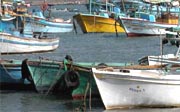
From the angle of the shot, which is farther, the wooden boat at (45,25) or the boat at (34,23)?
the wooden boat at (45,25)

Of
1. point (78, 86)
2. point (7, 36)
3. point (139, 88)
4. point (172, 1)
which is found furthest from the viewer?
point (172, 1)

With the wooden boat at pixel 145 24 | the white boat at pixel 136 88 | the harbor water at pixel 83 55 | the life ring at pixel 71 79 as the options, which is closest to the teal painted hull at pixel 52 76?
the life ring at pixel 71 79

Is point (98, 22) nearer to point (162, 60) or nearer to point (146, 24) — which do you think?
point (146, 24)

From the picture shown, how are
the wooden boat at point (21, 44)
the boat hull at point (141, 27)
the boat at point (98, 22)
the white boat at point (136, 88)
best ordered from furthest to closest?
the boat at point (98, 22) → the boat hull at point (141, 27) → the wooden boat at point (21, 44) → the white boat at point (136, 88)

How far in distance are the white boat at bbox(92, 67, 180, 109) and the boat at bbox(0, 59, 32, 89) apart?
20.0 ft

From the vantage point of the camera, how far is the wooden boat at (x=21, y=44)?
40.9m

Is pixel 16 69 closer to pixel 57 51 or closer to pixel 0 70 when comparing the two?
pixel 0 70

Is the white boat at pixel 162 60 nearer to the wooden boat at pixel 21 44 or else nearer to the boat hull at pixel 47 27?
the wooden boat at pixel 21 44

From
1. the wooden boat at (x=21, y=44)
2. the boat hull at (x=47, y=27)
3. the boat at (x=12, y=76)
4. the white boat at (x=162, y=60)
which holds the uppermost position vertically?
the white boat at (x=162, y=60)

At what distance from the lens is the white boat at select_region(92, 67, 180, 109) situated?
72.3 feet

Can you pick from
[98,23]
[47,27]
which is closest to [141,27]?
[98,23]

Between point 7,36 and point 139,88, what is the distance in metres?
19.6

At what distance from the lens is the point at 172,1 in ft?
278

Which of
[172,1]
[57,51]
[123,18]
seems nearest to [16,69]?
[57,51]
